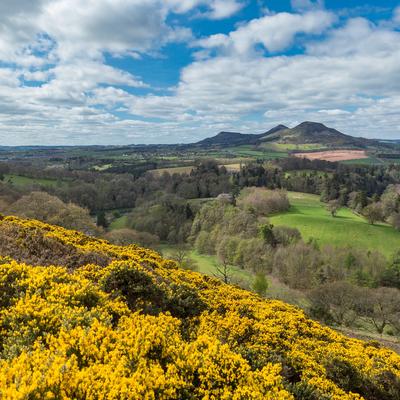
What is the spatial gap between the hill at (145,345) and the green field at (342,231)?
3536 inches

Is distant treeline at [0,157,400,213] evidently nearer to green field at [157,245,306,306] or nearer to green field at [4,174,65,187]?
green field at [4,174,65,187]

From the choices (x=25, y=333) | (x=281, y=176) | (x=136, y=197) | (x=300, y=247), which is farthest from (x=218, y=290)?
(x=281, y=176)

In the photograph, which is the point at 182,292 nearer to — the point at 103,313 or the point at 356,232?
the point at 103,313

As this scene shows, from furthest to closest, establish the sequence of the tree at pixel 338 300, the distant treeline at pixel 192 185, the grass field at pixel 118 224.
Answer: the distant treeline at pixel 192 185, the grass field at pixel 118 224, the tree at pixel 338 300

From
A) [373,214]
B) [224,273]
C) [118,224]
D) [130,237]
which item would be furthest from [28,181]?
[373,214]

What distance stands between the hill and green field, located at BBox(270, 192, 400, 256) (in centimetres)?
8981

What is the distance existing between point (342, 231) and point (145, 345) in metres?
107

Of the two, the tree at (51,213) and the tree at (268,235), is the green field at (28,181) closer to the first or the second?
the tree at (51,213)

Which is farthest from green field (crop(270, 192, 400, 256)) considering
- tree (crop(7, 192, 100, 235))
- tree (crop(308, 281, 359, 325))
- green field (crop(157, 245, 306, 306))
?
tree (crop(7, 192, 100, 235))

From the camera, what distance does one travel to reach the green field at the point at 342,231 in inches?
3758

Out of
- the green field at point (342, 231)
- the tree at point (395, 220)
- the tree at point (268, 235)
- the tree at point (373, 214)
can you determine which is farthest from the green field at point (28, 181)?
the tree at point (395, 220)

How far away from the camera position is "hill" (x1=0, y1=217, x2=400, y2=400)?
18.6ft

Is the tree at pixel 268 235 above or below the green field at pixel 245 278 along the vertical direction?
above

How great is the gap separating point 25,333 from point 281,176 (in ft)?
624
